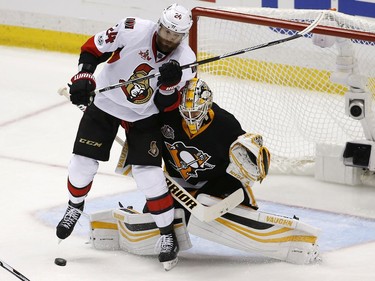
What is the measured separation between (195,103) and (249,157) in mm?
253

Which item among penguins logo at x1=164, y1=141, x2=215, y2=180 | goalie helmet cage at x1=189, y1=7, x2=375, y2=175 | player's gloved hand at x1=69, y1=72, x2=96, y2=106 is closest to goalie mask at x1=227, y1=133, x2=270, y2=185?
penguins logo at x1=164, y1=141, x2=215, y2=180

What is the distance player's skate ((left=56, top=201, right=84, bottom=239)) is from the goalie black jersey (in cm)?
38

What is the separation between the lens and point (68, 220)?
3908 mm

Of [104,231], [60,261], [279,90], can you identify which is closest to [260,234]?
[104,231]

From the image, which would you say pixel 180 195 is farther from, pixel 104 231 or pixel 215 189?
pixel 104 231

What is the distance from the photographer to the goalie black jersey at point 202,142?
3.73 metres

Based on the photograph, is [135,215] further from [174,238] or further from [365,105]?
[365,105]

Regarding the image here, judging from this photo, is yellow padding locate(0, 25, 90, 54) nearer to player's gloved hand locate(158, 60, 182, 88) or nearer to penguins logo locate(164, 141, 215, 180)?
penguins logo locate(164, 141, 215, 180)

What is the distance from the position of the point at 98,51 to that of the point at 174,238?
26.7 inches

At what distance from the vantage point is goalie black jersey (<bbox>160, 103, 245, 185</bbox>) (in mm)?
3730

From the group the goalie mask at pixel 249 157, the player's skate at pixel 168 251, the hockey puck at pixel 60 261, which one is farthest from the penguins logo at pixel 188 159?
the hockey puck at pixel 60 261

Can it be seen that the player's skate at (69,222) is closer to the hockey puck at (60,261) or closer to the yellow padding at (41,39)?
the hockey puck at (60,261)

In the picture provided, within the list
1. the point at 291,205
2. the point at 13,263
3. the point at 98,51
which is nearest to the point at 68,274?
the point at 13,263

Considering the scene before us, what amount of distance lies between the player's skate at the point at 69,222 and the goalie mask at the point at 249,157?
594mm
